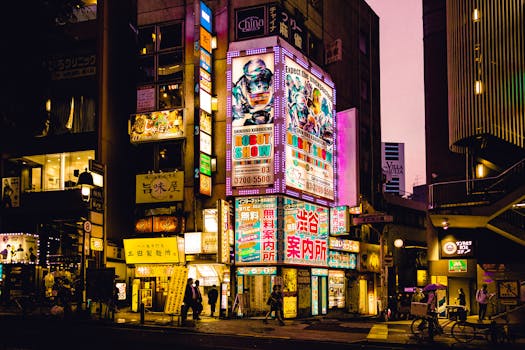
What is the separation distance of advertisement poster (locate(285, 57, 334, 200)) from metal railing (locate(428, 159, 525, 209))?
22.6ft

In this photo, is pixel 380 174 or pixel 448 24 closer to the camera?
pixel 448 24

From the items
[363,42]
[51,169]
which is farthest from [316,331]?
[363,42]

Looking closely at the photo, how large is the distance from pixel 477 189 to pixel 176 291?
1852cm

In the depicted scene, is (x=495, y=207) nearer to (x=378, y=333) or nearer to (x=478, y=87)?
(x=478, y=87)

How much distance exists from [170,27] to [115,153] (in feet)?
28.6

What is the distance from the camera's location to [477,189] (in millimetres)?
35938

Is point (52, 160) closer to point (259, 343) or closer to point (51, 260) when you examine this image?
point (51, 260)

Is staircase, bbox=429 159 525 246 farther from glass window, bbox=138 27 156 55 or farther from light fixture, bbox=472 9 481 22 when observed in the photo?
glass window, bbox=138 27 156 55

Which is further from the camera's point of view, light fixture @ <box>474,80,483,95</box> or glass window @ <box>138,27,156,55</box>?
glass window @ <box>138,27,156,55</box>

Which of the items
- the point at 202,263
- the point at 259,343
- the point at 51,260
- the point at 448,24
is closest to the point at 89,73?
the point at 51,260

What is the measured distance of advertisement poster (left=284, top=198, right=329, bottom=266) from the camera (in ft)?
108

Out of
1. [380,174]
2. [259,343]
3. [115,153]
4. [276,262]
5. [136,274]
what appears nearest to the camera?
[259,343]

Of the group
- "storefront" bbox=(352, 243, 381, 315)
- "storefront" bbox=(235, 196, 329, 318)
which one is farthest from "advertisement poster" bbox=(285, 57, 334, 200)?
"storefront" bbox=(352, 243, 381, 315)

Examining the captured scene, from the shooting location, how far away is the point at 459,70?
36.2 metres
